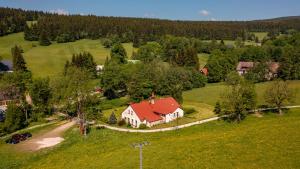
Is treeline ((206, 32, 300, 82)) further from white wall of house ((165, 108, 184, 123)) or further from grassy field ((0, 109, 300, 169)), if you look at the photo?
grassy field ((0, 109, 300, 169))

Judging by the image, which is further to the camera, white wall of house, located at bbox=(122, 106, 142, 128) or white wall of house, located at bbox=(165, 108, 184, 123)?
white wall of house, located at bbox=(165, 108, 184, 123)

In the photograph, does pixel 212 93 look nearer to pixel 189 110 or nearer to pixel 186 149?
pixel 189 110

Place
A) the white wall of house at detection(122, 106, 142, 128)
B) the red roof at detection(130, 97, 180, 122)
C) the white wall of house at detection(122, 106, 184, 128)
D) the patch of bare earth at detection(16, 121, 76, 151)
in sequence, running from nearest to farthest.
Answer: the patch of bare earth at detection(16, 121, 76, 151), the white wall of house at detection(122, 106, 184, 128), the white wall of house at detection(122, 106, 142, 128), the red roof at detection(130, 97, 180, 122)

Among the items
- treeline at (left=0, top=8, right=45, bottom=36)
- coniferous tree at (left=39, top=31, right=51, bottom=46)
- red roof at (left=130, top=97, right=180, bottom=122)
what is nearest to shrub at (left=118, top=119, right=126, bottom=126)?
red roof at (left=130, top=97, right=180, bottom=122)

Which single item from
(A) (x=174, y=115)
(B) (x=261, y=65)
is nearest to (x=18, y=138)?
(A) (x=174, y=115)

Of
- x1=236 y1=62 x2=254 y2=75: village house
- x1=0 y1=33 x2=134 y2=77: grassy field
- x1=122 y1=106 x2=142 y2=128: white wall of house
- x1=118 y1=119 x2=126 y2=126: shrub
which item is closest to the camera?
x1=122 y1=106 x2=142 y2=128: white wall of house

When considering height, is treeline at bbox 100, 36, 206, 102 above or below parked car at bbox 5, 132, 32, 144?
above

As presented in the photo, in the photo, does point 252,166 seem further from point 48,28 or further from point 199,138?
point 48,28
